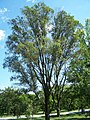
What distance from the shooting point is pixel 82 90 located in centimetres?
1764

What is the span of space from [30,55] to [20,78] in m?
3.45

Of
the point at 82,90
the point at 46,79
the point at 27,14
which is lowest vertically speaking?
the point at 82,90

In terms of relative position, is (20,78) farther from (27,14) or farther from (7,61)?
(27,14)

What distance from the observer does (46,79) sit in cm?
2988

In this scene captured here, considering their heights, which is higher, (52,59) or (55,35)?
(55,35)

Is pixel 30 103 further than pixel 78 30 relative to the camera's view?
Yes

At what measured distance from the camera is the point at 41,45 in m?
28.6

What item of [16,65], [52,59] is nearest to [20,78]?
[16,65]

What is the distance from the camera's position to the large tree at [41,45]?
2823cm

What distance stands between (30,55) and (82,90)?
1126 cm

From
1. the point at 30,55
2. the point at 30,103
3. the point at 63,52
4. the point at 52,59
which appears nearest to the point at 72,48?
the point at 63,52

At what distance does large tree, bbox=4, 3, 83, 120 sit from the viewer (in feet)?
92.6

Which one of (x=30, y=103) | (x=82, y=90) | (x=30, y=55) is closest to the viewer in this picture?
(x=82, y=90)

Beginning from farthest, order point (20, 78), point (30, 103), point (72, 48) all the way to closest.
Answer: point (30, 103) < point (72, 48) < point (20, 78)
